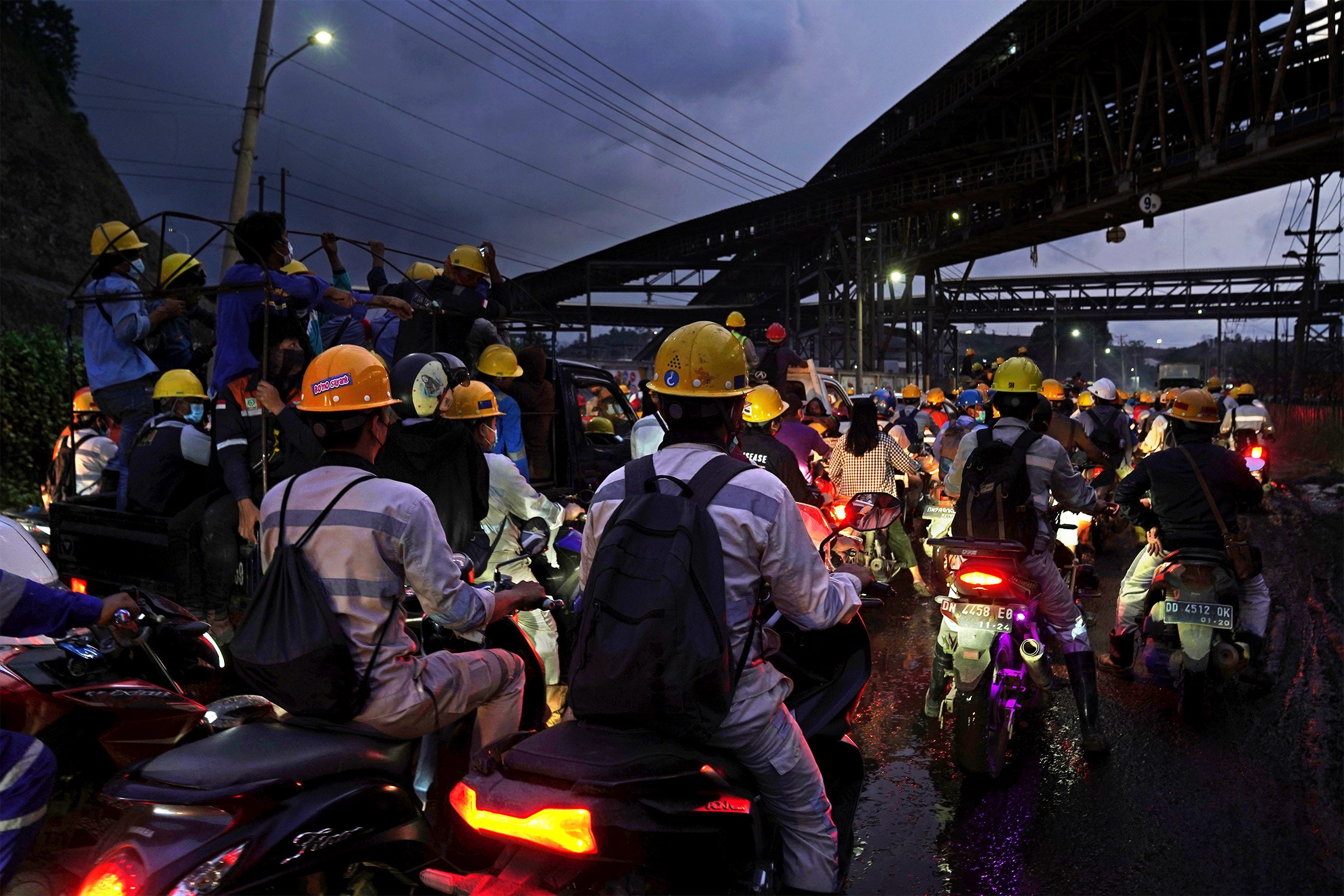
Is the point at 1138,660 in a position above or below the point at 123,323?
below

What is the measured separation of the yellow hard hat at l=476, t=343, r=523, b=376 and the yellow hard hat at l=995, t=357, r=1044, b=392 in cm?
337

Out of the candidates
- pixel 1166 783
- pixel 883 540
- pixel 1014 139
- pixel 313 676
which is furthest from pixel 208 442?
pixel 1014 139

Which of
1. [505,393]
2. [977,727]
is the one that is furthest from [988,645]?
[505,393]

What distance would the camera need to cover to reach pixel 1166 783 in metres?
4.71

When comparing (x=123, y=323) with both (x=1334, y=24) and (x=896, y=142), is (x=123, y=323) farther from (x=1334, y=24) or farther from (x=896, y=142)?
(x=896, y=142)

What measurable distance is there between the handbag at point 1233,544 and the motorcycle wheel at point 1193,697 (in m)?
0.70

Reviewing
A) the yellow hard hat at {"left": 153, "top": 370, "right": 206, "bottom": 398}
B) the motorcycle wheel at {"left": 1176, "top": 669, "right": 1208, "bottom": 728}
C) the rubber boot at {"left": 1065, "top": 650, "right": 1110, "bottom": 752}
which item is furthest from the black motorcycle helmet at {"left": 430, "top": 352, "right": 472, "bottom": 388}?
the motorcycle wheel at {"left": 1176, "top": 669, "right": 1208, "bottom": 728}

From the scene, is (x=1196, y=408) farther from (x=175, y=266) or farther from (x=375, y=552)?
(x=175, y=266)

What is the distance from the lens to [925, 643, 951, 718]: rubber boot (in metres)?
5.29

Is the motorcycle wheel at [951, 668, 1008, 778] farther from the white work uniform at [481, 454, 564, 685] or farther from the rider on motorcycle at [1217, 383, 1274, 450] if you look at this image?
the rider on motorcycle at [1217, 383, 1274, 450]

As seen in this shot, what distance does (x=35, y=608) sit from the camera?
295 centimetres

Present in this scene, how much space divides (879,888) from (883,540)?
563cm

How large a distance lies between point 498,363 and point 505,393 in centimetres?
49

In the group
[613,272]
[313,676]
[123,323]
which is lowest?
[313,676]
